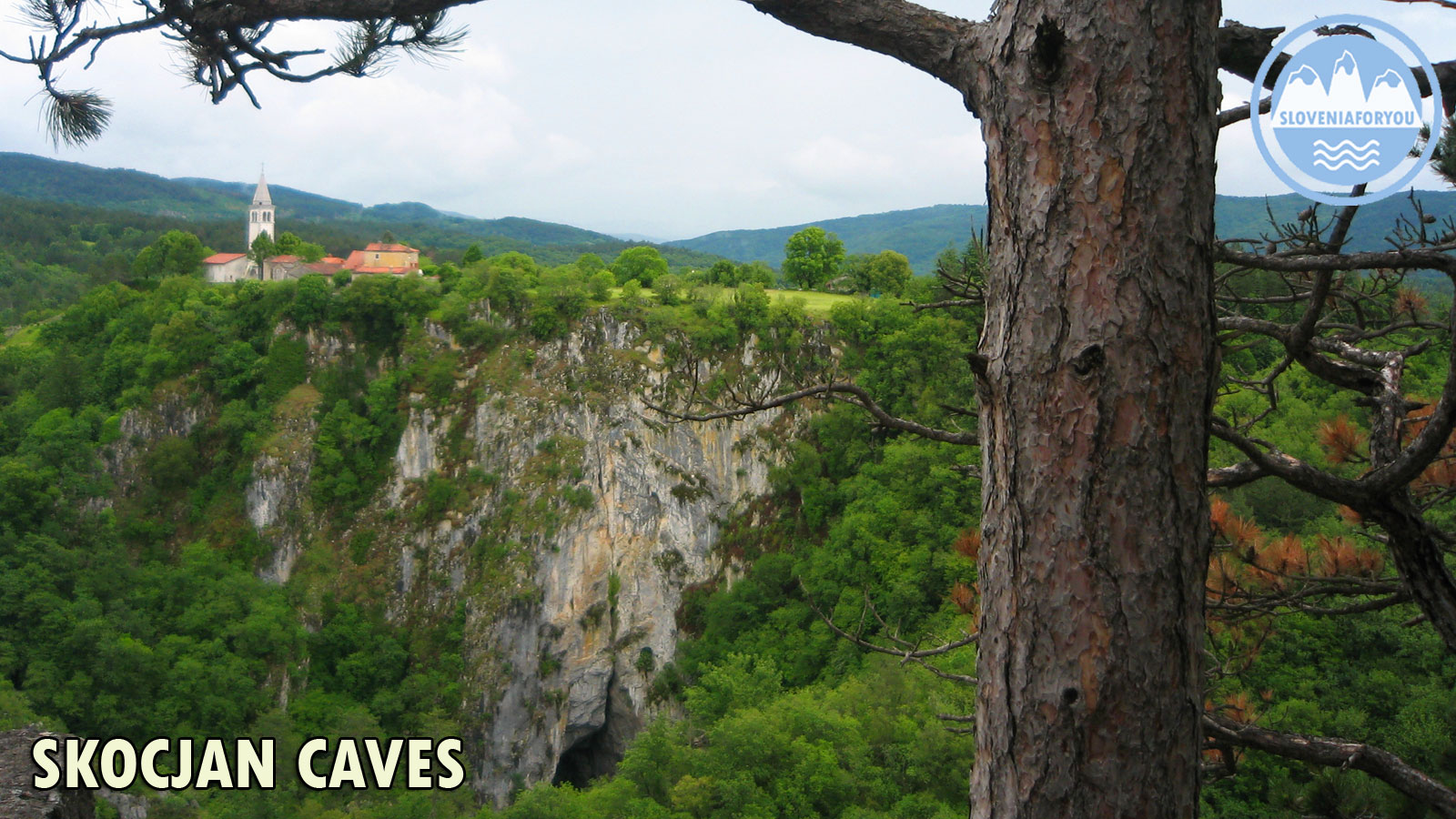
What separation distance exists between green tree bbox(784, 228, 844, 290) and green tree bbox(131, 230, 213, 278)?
24.1 m

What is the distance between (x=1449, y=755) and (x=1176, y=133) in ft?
13.6

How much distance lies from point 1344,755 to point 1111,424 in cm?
128

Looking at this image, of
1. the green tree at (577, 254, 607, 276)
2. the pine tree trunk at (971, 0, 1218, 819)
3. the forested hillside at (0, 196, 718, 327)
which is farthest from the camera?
the forested hillside at (0, 196, 718, 327)

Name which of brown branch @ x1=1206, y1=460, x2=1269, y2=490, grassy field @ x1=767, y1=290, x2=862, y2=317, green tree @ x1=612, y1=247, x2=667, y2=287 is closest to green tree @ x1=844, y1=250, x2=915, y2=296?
grassy field @ x1=767, y1=290, x2=862, y2=317

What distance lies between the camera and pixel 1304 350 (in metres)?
1.97

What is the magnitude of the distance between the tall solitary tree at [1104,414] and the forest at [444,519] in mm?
10874

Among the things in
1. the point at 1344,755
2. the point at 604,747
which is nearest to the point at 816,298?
the point at 604,747

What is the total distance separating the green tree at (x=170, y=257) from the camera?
34.7 m

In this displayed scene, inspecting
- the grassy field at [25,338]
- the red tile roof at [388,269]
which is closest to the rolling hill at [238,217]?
the red tile roof at [388,269]

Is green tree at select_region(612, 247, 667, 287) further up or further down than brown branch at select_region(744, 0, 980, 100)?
further up

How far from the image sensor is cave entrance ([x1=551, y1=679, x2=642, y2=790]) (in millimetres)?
24312

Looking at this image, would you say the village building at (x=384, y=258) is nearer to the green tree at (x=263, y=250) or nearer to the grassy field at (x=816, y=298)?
the green tree at (x=263, y=250)

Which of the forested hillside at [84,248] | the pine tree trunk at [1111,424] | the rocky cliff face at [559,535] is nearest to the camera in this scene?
the pine tree trunk at [1111,424]

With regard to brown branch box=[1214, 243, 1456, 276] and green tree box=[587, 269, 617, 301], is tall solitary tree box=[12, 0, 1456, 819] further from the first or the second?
green tree box=[587, 269, 617, 301]
